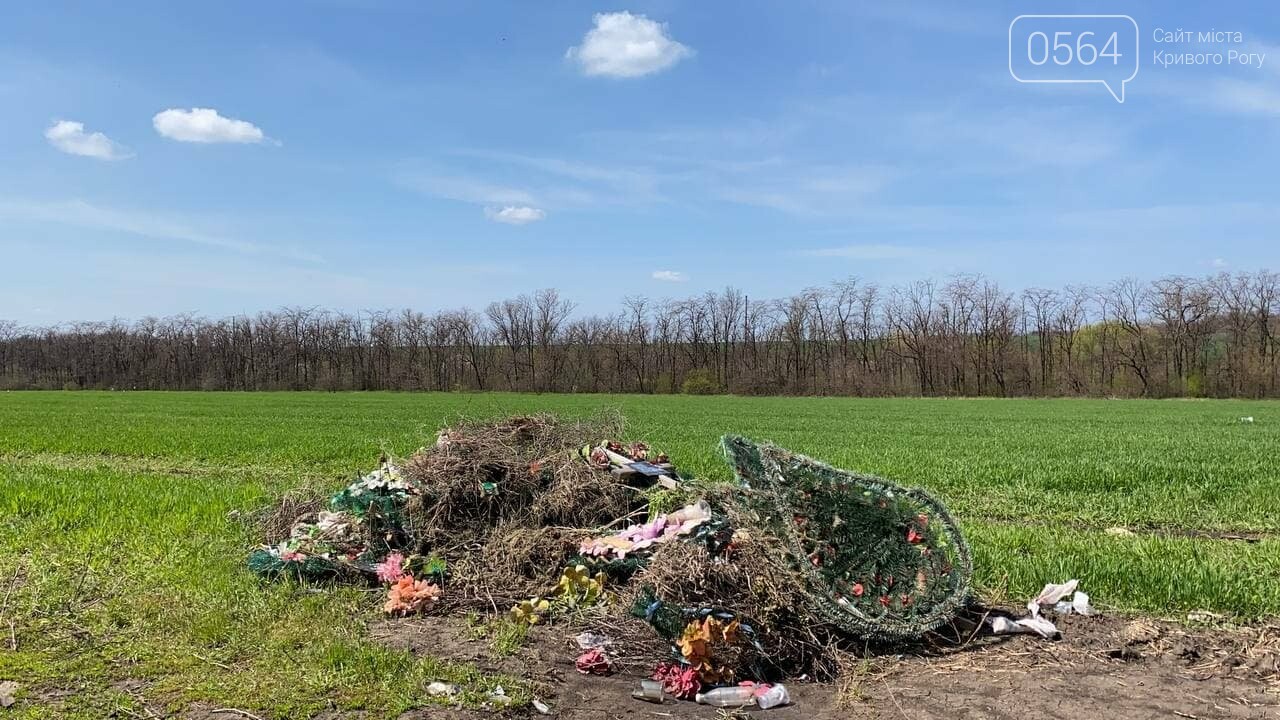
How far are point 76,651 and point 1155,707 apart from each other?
5.36 m

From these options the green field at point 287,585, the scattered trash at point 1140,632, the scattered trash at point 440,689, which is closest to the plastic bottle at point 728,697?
the green field at point 287,585

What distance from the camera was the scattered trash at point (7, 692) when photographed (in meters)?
3.51

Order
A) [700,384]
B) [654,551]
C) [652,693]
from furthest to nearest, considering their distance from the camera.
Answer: [700,384], [654,551], [652,693]

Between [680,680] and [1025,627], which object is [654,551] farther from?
[1025,627]

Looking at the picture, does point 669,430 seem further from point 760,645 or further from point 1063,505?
point 760,645

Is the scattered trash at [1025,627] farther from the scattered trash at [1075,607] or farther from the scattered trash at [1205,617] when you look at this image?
the scattered trash at [1205,617]

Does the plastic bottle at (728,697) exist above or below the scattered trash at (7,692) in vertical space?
below

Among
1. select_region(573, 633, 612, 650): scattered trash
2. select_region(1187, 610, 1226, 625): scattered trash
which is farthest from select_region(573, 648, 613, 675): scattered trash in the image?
select_region(1187, 610, 1226, 625): scattered trash

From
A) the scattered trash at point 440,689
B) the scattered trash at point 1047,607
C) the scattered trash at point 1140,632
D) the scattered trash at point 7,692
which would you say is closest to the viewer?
the scattered trash at point 7,692

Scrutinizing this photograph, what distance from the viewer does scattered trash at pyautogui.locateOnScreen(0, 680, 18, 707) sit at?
11.5ft

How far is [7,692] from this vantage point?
3.62 meters

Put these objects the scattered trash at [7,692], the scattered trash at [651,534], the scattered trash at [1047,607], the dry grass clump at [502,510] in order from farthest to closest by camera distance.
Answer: the dry grass clump at [502,510]
the scattered trash at [651,534]
the scattered trash at [1047,607]
the scattered trash at [7,692]

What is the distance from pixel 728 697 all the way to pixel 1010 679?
1446 millimetres

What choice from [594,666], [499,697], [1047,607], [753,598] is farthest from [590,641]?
[1047,607]
